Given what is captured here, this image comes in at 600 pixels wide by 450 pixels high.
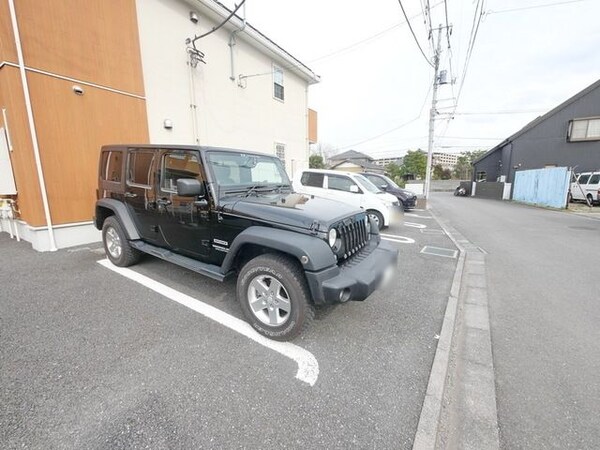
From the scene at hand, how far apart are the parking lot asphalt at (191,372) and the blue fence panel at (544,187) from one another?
1489cm

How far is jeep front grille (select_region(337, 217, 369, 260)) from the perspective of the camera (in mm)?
2703

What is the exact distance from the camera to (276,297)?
2.54 meters

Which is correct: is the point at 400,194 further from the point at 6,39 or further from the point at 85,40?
the point at 6,39

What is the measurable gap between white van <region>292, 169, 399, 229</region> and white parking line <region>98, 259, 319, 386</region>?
443cm

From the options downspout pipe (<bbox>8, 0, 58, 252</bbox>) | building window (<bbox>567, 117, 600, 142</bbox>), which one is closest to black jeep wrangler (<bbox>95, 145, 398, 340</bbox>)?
downspout pipe (<bbox>8, 0, 58, 252</bbox>)

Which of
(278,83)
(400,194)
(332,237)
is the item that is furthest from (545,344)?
(278,83)

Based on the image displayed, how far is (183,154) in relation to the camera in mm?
3230

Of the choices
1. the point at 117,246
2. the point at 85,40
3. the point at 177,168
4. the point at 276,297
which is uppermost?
the point at 85,40

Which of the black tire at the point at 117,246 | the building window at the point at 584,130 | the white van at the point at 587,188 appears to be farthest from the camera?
the building window at the point at 584,130

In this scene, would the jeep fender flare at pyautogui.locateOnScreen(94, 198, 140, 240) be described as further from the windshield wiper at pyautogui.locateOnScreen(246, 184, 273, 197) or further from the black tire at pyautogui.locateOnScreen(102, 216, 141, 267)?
the windshield wiper at pyautogui.locateOnScreen(246, 184, 273, 197)

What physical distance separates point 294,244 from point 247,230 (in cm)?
57

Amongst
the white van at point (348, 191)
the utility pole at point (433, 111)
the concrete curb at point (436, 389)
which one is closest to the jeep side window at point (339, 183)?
the white van at point (348, 191)

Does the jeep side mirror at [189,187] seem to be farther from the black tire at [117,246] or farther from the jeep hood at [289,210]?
the black tire at [117,246]

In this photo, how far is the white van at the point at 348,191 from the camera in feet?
24.0
